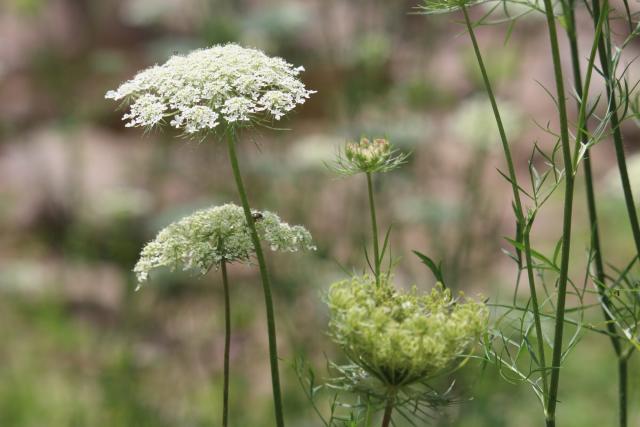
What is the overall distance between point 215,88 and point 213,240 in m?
0.17

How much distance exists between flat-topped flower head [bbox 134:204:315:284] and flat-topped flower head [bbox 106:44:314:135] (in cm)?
11

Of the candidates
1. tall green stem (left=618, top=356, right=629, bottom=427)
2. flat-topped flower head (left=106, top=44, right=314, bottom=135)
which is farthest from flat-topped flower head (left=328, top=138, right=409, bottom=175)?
tall green stem (left=618, top=356, right=629, bottom=427)

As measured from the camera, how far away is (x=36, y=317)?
16.8ft

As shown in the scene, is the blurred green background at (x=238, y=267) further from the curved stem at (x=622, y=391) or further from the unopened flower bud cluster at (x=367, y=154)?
the unopened flower bud cluster at (x=367, y=154)

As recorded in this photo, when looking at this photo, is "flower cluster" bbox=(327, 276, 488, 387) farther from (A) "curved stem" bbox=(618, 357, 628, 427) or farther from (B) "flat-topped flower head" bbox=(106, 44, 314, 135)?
(A) "curved stem" bbox=(618, 357, 628, 427)

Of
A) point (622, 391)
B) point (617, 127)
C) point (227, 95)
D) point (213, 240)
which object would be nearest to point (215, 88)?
point (227, 95)

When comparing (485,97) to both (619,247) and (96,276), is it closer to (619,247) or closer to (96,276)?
(619,247)

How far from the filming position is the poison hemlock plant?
3.13 ft

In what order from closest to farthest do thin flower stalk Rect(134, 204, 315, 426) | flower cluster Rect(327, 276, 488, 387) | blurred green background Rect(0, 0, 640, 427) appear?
flower cluster Rect(327, 276, 488, 387) < thin flower stalk Rect(134, 204, 315, 426) < blurred green background Rect(0, 0, 640, 427)

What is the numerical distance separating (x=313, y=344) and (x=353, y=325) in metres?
2.60

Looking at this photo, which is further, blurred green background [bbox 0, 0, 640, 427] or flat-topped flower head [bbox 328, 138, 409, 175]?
blurred green background [bbox 0, 0, 640, 427]

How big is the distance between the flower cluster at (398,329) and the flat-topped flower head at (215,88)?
215mm

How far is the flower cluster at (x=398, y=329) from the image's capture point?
34.5 inches

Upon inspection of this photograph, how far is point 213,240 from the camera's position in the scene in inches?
40.4
